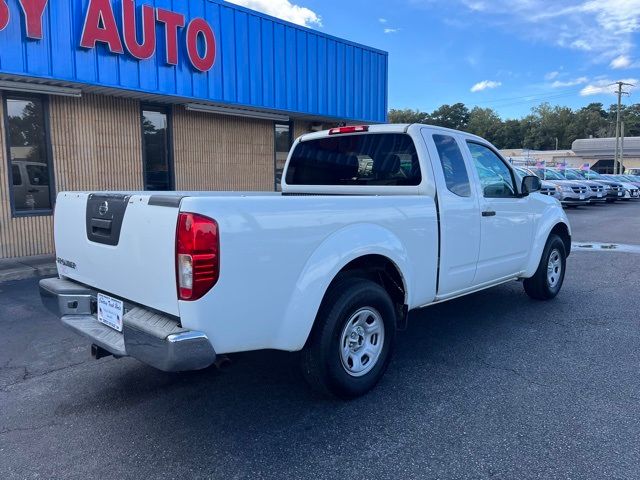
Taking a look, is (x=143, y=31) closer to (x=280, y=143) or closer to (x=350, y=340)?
(x=280, y=143)

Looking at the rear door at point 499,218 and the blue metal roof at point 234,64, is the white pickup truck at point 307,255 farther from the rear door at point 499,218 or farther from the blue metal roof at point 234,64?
the blue metal roof at point 234,64

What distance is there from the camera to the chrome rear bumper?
254 centimetres

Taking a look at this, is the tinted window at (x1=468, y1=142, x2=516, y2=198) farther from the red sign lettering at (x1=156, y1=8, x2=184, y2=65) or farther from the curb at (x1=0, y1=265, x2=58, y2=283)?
the red sign lettering at (x1=156, y1=8, x2=184, y2=65)

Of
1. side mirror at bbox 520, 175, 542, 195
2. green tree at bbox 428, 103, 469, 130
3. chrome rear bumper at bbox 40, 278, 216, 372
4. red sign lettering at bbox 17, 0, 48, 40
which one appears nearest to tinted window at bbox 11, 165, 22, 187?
red sign lettering at bbox 17, 0, 48, 40

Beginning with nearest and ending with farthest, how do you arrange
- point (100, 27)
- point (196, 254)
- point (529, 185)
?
point (196, 254)
point (529, 185)
point (100, 27)

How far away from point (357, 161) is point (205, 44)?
21.7 ft

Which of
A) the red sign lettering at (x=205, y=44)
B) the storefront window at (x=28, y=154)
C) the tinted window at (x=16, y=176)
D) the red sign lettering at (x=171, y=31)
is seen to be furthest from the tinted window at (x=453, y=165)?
the tinted window at (x=16, y=176)

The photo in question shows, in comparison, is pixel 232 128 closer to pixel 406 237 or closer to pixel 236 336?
pixel 406 237

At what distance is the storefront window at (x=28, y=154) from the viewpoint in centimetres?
834

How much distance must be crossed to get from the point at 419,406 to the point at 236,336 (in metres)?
Answer: 1.46

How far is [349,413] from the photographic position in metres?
3.30

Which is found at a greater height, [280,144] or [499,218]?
[280,144]

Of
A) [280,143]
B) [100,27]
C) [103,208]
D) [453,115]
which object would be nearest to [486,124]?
[453,115]

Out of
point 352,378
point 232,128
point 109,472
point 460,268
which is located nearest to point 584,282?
point 460,268
